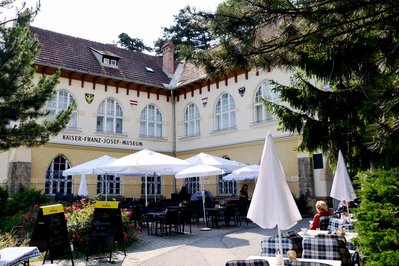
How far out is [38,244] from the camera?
7047 mm

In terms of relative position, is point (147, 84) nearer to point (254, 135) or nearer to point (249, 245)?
A: point (254, 135)

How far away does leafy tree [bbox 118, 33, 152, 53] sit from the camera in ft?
128

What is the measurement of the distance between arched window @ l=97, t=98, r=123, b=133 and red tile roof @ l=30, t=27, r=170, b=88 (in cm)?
168

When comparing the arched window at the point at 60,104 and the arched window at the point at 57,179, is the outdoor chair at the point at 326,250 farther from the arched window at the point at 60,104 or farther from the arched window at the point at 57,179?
the arched window at the point at 60,104

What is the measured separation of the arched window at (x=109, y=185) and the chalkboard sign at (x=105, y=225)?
12.8m

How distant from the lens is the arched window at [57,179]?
62.2 ft

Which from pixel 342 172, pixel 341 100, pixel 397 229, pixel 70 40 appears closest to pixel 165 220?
pixel 342 172

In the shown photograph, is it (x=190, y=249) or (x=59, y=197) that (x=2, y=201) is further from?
(x=190, y=249)

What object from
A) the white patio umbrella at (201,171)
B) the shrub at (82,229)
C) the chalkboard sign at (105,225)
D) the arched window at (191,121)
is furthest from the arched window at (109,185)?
the chalkboard sign at (105,225)

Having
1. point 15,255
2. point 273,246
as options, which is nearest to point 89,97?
point 15,255

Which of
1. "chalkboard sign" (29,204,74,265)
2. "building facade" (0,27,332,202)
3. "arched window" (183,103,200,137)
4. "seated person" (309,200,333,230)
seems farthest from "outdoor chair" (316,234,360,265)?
"arched window" (183,103,200,137)

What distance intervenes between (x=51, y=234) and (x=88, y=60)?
53.0ft

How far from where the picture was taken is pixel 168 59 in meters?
25.9

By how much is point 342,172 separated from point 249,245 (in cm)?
308
